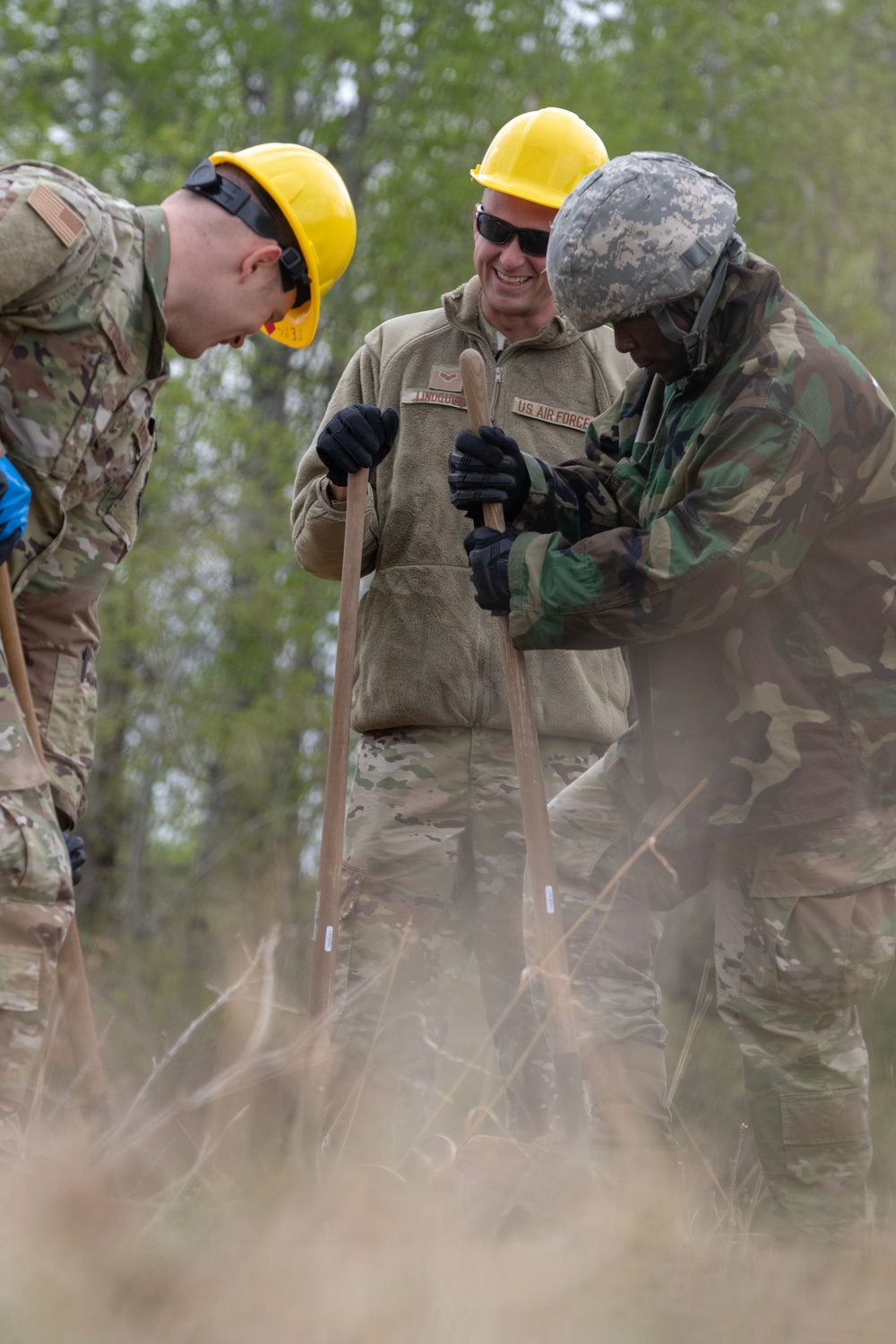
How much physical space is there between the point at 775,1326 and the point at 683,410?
73.7 inches

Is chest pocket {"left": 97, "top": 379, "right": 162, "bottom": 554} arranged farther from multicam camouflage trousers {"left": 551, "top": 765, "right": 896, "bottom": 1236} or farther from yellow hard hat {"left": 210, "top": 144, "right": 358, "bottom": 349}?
multicam camouflage trousers {"left": 551, "top": 765, "right": 896, "bottom": 1236}

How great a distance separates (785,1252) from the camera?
→ 2.82 m

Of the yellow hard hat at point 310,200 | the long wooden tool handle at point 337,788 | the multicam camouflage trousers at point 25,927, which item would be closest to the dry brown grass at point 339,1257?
the multicam camouflage trousers at point 25,927

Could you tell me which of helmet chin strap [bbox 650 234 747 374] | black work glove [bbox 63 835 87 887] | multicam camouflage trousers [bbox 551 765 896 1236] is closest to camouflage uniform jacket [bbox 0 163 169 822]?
black work glove [bbox 63 835 87 887]

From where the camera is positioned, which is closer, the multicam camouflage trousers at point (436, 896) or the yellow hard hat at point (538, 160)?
the multicam camouflage trousers at point (436, 896)

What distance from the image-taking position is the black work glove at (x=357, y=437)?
138 inches

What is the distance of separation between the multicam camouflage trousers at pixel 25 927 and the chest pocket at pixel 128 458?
2.90 ft

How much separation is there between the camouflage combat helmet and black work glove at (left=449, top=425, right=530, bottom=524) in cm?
38

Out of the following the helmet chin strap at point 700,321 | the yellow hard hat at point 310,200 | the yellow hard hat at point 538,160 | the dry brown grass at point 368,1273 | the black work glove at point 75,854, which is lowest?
the dry brown grass at point 368,1273

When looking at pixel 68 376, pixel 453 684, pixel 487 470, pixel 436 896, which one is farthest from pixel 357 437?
pixel 436 896

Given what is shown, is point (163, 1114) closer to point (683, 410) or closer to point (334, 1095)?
point (334, 1095)

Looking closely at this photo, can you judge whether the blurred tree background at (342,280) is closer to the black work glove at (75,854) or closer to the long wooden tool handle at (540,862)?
the black work glove at (75,854)

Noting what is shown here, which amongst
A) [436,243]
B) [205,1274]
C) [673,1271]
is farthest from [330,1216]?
[436,243]

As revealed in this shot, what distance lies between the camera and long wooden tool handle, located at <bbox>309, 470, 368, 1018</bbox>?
3422 mm
